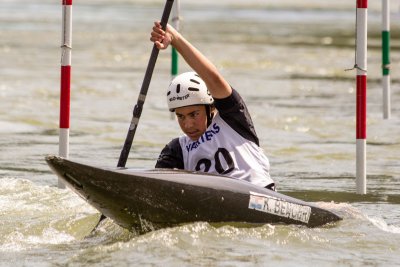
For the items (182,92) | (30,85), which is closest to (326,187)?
(182,92)

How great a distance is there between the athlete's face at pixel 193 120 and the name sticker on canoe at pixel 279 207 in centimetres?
56

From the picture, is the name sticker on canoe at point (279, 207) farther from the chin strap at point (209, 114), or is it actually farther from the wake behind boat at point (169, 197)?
the chin strap at point (209, 114)

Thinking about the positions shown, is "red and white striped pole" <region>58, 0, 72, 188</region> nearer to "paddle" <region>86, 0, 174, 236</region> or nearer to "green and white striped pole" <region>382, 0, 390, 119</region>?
"paddle" <region>86, 0, 174, 236</region>

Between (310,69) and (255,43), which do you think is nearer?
(310,69)

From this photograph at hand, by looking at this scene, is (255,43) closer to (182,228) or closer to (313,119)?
(313,119)

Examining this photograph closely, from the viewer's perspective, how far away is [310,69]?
24969 mm

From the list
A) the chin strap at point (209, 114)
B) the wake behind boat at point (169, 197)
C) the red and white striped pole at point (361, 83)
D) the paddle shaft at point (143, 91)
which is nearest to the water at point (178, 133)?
the wake behind boat at point (169, 197)

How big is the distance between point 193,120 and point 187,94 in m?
0.19

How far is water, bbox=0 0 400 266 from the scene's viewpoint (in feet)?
26.4

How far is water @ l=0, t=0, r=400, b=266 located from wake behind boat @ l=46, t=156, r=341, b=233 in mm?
88

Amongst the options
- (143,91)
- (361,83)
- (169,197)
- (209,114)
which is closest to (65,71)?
(143,91)

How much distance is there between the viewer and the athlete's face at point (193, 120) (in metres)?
8.54

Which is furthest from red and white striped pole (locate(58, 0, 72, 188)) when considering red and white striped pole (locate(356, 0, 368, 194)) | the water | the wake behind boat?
the wake behind boat

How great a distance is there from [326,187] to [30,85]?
9.91 m
